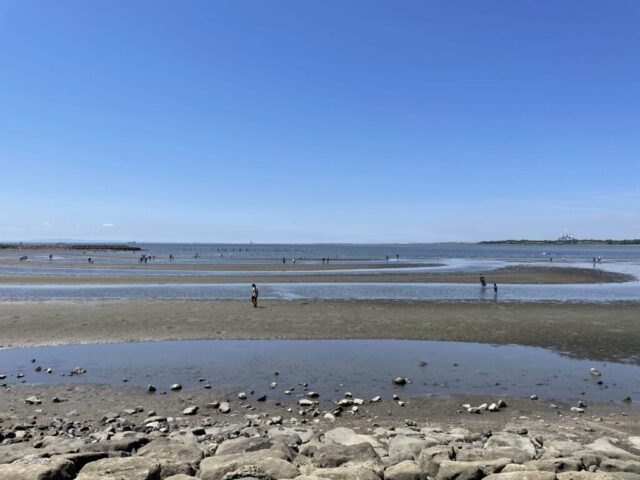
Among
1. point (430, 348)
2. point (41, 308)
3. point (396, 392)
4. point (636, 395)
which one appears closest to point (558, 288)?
point (430, 348)

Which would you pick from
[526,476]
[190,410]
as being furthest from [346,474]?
[190,410]

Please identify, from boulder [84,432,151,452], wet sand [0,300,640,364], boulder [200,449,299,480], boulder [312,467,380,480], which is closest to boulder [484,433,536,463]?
boulder [312,467,380,480]

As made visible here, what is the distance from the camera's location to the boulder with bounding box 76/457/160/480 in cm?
725

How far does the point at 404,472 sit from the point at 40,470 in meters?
5.36

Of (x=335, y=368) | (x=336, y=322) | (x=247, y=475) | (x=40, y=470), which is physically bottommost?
(x=335, y=368)

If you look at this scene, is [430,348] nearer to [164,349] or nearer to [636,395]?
[636,395]

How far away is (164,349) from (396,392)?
9673 millimetres

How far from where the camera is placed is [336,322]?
24828 millimetres

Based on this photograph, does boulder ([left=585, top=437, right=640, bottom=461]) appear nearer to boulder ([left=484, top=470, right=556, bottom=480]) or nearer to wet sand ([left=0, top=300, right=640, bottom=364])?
boulder ([left=484, top=470, right=556, bottom=480])

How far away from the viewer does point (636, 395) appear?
13.3 m

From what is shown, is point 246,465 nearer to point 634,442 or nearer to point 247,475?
point 247,475

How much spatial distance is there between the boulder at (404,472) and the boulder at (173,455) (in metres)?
3.09

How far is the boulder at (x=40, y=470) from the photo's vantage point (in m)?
6.97

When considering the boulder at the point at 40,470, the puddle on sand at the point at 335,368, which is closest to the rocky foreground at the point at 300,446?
the boulder at the point at 40,470
